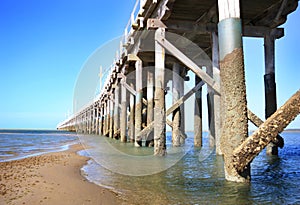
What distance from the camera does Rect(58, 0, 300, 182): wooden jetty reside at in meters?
3.94

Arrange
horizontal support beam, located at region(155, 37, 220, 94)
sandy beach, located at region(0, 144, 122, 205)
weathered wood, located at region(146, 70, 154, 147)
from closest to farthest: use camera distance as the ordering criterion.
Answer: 1. sandy beach, located at region(0, 144, 122, 205)
2. horizontal support beam, located at region(155, 37, 220, 94)
3. weathered wood, located at region(146, 70, 154, 147)

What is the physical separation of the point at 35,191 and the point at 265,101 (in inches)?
266

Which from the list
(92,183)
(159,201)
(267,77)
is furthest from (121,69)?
(159,201)

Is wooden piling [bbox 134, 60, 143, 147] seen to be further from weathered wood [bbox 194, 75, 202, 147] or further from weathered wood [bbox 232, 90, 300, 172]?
weathered wood [bbox 232, 90, 300, 172]

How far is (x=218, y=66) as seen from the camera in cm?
733

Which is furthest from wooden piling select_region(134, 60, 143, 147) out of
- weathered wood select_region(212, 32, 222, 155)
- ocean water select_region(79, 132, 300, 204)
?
ocean water select_region(79, 132, 300, 204)

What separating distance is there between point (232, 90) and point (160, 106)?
12.7 feet

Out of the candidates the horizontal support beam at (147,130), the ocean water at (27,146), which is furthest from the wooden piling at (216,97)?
the ocean water at (27,146)

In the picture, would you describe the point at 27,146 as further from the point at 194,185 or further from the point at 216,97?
the point at 194,185

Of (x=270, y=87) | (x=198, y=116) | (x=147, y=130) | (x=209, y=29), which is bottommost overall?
(x=147, y=130)

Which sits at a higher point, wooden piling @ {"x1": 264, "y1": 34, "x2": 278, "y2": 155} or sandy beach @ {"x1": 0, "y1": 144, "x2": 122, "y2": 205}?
wooden piling @ {"x1": 264, "y1": 34, "x2": 278, "y2": 155}

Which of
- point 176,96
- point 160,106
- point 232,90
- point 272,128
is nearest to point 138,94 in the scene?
point 176,96

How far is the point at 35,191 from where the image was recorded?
373 cm

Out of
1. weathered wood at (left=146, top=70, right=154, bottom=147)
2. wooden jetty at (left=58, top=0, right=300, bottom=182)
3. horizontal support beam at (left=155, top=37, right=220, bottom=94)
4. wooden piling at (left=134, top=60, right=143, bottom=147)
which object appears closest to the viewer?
wooden jetty at (left=58, top=0, right=300, bottom=182)
